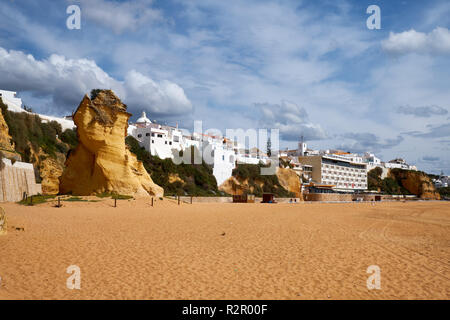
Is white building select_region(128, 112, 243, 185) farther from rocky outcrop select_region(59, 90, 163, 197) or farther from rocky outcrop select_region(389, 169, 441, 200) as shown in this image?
rocky outcrop select_region(389, 169, 441, 200)

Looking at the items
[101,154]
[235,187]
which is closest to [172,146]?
[235,187]

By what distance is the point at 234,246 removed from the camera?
10602 millimetres

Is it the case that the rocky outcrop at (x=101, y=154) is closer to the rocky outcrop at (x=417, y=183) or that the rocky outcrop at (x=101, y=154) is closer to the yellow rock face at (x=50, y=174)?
the yellow rock face at (x=50, y=174)

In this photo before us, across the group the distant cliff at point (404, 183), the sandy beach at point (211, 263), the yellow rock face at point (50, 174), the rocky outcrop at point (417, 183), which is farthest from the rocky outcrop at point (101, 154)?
the rocky outcrop at point (417, 183)

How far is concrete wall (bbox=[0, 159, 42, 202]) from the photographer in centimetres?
2230

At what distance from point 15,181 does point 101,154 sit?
6.09m

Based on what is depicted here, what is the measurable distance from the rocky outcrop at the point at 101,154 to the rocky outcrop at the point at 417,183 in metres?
103

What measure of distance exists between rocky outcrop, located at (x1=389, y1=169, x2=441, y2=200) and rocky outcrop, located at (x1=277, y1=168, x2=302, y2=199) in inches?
2050

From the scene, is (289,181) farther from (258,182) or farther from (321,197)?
(258,182)

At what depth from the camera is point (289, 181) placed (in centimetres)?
7431
